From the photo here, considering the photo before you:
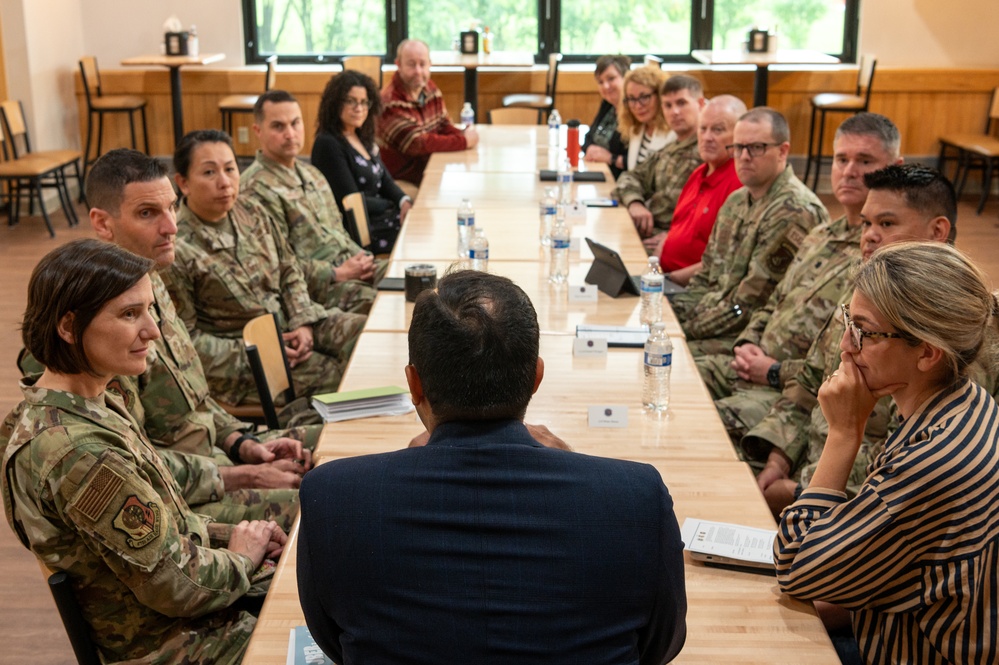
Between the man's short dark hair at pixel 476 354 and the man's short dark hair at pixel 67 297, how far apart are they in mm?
856

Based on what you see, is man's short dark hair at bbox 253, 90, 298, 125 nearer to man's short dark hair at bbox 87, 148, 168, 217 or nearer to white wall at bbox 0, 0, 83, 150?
man's short dark hair at bbox 87, 148, 168, 217

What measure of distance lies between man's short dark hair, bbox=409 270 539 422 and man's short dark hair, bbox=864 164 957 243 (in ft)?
5.46

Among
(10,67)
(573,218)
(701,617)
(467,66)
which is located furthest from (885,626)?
(10,67)

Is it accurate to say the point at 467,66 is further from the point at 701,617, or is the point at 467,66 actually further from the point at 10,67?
the point at 701,617

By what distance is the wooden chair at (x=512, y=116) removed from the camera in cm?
852

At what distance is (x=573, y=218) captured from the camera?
16.1 feet

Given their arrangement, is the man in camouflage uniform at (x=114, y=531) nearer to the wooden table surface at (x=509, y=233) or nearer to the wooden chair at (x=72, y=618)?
the wooden chair at (x=72, y=618)

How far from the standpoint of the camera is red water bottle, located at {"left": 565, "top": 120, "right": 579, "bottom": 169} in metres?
6.04

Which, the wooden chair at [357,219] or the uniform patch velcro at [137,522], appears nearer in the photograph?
the uniform patch velcro at [137,522]

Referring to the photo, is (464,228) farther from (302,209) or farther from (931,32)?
(931,32)

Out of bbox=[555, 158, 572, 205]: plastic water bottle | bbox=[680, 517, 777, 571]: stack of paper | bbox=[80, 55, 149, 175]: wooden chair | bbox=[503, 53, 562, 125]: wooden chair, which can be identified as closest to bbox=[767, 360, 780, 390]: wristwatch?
bbox=[680, 517, 777, 571]: stack of paper

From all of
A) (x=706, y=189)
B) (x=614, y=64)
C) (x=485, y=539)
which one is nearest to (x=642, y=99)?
(x=614, y=64)

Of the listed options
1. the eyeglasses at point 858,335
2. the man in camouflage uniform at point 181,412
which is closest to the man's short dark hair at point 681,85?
the man in camouflage uniform at point 181,412

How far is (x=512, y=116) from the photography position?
28.0 ft
